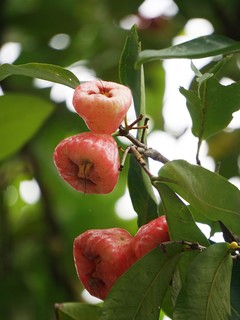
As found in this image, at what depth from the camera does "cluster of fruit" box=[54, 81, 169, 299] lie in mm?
Result: 1082

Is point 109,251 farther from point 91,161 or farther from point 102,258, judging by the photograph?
point 91,161

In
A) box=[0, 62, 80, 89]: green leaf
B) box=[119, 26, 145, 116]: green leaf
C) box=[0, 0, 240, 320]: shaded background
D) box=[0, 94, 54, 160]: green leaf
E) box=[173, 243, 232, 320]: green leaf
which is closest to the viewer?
box=[173, 243, 232, 320]: green leaf

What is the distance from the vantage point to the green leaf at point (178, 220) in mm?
1065

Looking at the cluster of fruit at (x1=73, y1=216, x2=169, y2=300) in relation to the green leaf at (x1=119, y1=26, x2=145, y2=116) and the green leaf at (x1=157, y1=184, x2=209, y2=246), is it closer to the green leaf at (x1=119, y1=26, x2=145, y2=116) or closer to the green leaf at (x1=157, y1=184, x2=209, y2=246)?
the green leaf at (x1=157, y1=184, x2=209, y2=246)

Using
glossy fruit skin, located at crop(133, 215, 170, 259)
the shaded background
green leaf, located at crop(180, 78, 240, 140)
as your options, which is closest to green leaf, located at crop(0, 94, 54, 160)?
the shaded background

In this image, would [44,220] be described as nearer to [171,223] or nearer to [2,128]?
[2,128]

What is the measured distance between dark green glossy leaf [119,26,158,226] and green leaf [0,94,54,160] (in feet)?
1.41

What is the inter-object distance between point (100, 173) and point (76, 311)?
0.27m

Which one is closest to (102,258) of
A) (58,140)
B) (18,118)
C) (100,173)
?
(100,173)

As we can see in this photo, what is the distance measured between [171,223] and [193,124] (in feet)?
0.80

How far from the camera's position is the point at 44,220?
7.41ft

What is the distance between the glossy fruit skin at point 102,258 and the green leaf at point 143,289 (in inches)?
2.1

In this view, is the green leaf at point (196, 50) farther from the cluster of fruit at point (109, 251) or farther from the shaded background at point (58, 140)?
the shaded background at point (58, 140)

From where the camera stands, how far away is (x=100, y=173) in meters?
1.08
